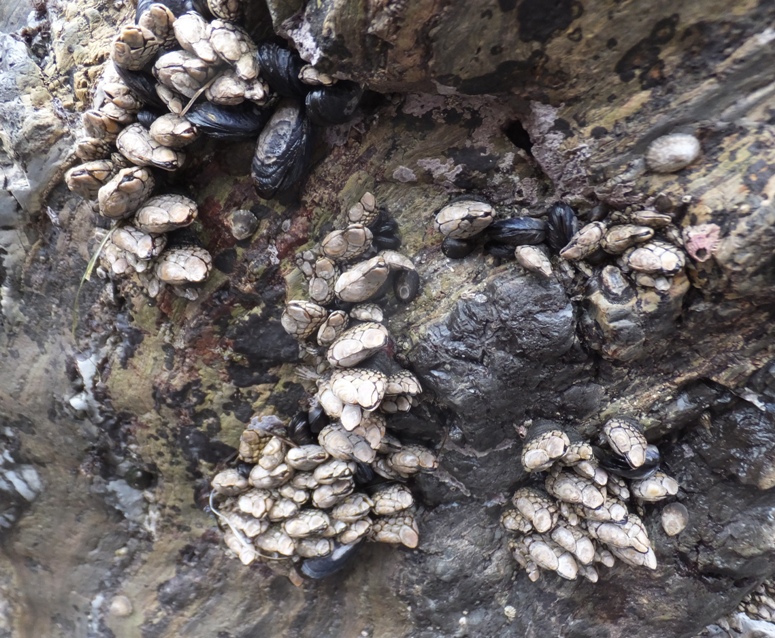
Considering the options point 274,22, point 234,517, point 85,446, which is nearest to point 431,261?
point 274,22

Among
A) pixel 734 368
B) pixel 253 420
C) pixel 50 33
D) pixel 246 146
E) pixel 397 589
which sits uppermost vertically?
pixel 50 33

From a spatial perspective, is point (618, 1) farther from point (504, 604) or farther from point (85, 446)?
point (85, 446)

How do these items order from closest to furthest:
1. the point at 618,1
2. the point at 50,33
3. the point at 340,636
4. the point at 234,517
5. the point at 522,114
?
the point at 618,1, the point at 522,114, the point at 50,33, the point at 234,517, the point at 340,636

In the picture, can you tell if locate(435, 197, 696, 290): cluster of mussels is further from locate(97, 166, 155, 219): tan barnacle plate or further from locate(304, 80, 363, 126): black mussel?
locate(97, 166, 155, 219): tan barnacle plate

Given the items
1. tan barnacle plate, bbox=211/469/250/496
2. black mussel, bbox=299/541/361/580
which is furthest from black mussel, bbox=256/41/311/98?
black mussel, bbox=299/541/361/580

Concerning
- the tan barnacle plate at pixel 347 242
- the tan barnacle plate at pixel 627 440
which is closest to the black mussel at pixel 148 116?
the tan barnacle plate at pixel 347 242

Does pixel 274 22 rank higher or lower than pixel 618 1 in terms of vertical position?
higher
